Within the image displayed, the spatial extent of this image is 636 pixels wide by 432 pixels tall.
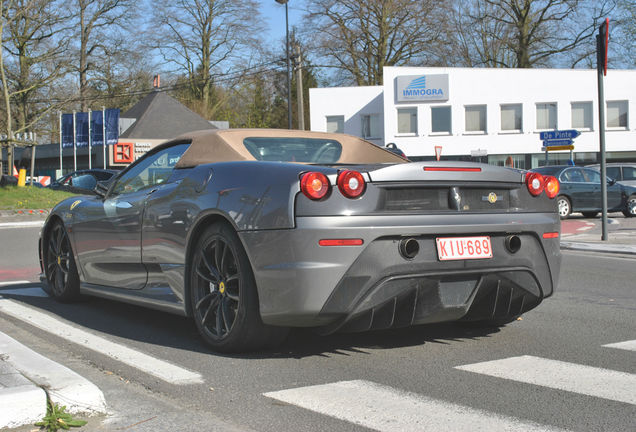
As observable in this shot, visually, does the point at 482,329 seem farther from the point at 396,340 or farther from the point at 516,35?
the point at 516,35

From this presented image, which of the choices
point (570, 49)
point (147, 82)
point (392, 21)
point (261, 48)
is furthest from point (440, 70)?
point (147, 82)

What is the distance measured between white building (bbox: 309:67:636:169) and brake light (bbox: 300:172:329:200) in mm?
40291

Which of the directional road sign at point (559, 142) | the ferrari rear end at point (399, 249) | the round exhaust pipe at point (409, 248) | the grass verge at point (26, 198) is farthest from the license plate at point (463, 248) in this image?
the directional road sign at point (559, 142)

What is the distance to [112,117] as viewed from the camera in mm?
40844

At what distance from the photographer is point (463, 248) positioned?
4.57 meters

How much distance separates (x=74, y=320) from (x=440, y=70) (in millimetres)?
39948

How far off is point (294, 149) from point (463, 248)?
1.45 meters

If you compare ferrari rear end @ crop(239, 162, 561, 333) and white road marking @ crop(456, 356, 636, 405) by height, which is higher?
ferrari rear end @ crop(239, 162, 561, 333)

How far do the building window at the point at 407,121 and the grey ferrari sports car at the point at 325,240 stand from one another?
132ft

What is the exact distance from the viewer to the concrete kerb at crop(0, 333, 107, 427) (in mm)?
3342

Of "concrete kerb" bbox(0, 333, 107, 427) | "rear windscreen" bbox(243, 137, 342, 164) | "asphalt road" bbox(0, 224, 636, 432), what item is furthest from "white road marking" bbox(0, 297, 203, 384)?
"rear windscreen" bbox(243, 137, 342, 164)

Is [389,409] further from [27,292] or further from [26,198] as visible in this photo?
[26,198]

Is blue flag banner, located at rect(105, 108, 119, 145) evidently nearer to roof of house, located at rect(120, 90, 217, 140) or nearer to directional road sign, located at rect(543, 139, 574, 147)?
roof of house, located at rect(120, 90, 217, 140)

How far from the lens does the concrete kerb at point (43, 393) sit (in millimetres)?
3342
